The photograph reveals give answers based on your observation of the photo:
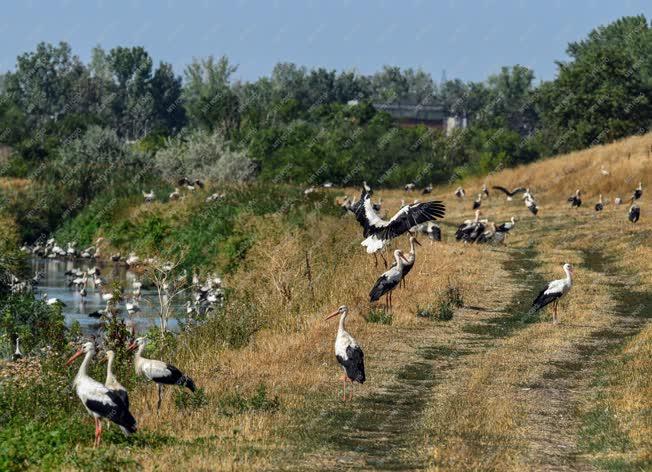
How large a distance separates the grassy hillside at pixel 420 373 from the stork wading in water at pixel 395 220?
1.24 metres

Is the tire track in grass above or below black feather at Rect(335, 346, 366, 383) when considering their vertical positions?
below

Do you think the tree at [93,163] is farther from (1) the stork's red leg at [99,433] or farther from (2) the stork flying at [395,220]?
(1) the stork's red leg at [99,433]

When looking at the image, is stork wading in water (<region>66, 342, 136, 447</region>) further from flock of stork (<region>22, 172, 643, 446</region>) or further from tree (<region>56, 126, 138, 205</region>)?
tree (<region>56, 126, 138, 205</region>)

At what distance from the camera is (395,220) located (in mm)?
23797

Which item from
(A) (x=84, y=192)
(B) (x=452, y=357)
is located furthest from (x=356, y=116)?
(B) (x=452, y=357)

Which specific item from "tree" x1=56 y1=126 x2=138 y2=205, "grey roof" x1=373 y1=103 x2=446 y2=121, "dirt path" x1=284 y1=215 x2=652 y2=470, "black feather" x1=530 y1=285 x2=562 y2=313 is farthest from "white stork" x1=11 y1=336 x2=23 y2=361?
"grey roof" x1=373 y1=103 x2=446 y2=121

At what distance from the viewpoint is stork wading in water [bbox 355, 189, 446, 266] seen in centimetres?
2320

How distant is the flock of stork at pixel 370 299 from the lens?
12.5 m

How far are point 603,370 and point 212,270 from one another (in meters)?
27.8

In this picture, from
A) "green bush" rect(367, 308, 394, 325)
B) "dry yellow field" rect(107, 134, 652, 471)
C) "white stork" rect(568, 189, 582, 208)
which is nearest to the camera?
"dry yellow field" rect(107, 134, 652, 471)

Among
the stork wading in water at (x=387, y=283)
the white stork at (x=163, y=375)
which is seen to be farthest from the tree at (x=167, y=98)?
the white stork at (x=163, y=375)

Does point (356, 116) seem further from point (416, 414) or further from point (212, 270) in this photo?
point (416, 414)

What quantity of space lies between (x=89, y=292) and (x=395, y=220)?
20.1 metres

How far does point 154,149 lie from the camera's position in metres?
84.6
